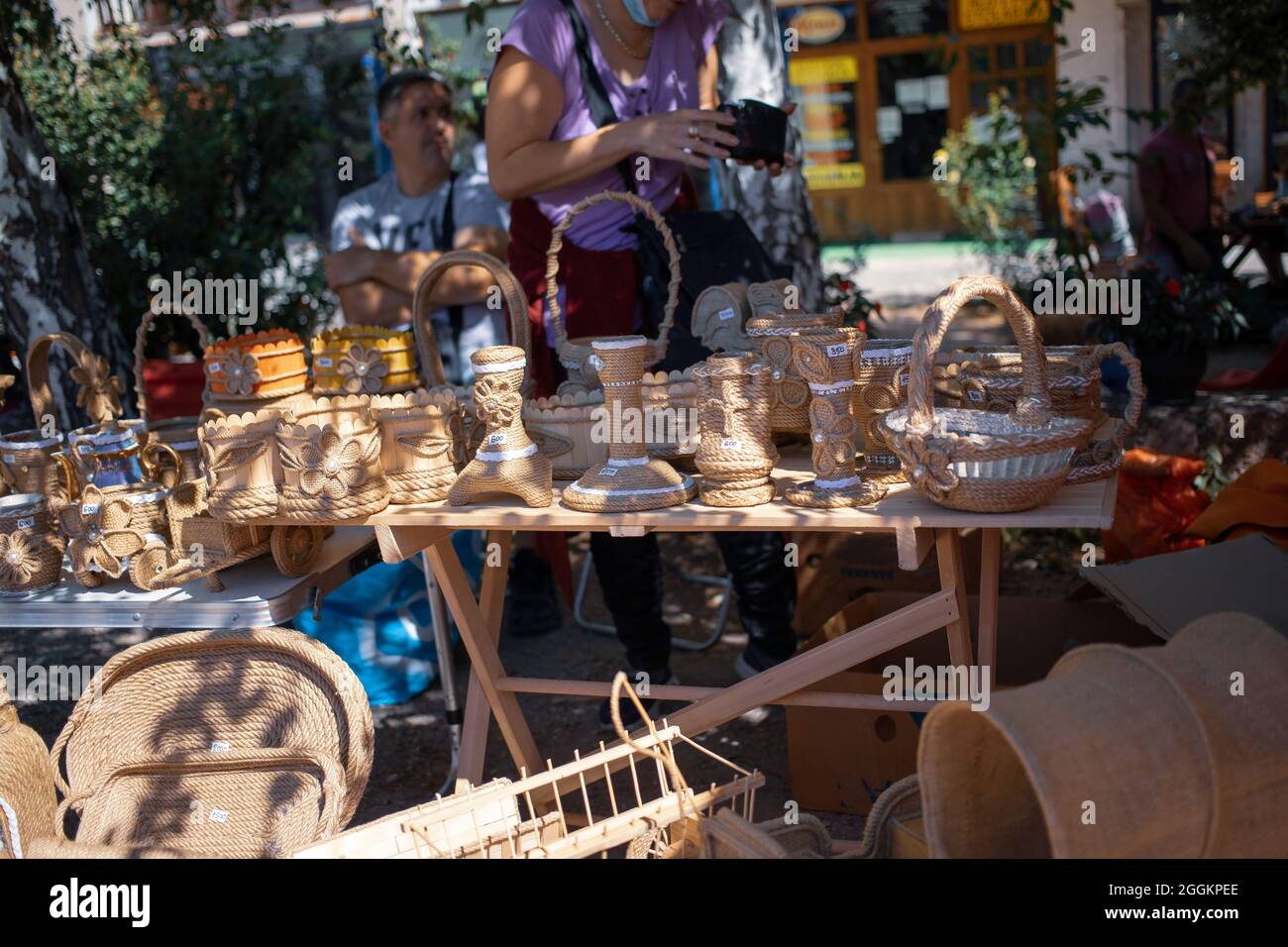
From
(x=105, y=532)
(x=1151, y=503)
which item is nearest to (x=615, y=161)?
(x=105, y=532)

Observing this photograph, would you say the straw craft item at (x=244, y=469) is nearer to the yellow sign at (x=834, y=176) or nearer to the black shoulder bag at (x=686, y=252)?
the black shoulder bag at (x=686, y=252)

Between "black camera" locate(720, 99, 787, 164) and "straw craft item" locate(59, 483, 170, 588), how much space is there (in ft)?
5.05

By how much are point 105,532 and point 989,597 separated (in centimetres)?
188

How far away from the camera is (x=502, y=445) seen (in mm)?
2518

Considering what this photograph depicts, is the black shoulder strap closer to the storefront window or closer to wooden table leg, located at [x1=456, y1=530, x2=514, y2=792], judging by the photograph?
wooden table leg, located at [x1=456, y1=530, x2=514, y2=792]

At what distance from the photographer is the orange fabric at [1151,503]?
12.9 ft

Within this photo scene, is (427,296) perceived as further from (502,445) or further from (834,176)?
(834,176)

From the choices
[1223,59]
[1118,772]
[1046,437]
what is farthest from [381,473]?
[1223,59]

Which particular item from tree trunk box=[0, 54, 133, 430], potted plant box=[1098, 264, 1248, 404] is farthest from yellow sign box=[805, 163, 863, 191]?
tree trunk box=[0, 54, 133, 430]

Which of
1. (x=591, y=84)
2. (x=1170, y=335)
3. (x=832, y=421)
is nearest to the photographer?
(x=832, y=421)
